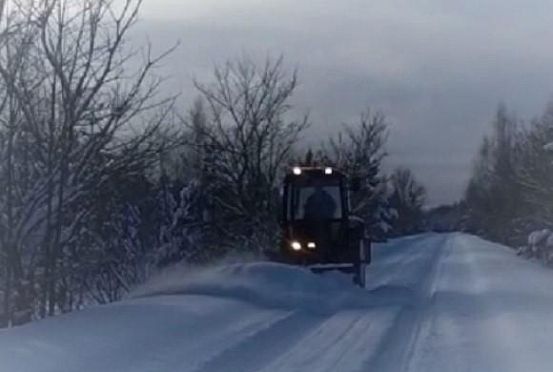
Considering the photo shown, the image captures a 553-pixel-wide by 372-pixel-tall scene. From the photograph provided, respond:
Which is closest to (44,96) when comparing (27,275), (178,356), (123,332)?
(27,275)

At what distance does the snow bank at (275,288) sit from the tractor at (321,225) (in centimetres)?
129

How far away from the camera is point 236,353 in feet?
52.7

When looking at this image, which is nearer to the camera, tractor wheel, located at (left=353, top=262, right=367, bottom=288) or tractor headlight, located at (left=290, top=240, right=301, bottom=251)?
tractor wheel, located at (left=353, top=262, right=367, bottom=288)

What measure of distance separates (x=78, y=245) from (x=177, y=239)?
20562 millimetres

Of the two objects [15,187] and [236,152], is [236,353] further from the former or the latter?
[236,152]

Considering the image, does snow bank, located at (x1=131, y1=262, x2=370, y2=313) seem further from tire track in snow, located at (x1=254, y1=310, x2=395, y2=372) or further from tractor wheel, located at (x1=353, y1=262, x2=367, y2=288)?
tire track in snow, located at (x1=254, y1=310, x2=395, y2=372)

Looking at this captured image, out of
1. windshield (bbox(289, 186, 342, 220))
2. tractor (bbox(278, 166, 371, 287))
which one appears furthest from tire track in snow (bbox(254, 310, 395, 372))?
windshield (bbox(289, 186, 342, 220))

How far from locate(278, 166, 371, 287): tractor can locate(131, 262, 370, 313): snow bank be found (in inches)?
Answer: 50.8

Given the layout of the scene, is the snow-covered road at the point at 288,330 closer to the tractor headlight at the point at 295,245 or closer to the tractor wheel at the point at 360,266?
the tractor wheel at the point at 360,266

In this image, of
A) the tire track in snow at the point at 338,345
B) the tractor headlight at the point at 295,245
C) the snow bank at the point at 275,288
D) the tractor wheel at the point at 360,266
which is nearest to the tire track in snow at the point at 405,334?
the tire track in snow at the point at 338,345

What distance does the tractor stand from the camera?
31234mm

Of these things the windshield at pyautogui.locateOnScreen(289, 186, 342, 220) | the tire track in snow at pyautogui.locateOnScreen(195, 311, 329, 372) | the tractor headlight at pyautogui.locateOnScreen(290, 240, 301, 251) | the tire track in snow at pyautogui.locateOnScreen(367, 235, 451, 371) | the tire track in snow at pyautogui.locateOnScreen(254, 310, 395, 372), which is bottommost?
the tire track in snow at pyautogui.locateOnScreen(367, 235, 451, 371)

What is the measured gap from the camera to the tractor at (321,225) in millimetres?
31234

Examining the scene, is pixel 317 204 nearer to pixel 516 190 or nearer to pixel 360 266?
pixel 360 266
